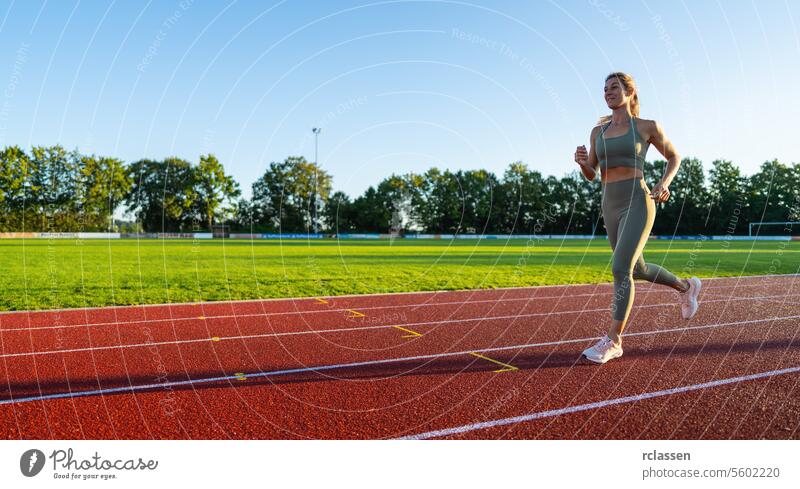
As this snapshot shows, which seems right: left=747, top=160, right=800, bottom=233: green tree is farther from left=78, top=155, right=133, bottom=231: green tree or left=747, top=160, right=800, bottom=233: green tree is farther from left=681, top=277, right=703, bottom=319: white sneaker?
left=78, top=155, right=133, bottom=231: green tree

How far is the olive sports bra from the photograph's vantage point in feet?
14.9

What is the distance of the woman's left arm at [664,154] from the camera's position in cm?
439

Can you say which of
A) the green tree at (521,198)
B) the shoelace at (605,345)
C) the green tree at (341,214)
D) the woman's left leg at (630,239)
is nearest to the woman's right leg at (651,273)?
the woman's left leg at (630,239)

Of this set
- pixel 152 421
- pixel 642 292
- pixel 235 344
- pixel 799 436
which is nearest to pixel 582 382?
pixel 799 436

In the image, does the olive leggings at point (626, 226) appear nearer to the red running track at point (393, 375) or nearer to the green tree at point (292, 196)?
the red running track at point (393, 375)

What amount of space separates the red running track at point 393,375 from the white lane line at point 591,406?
2 cm

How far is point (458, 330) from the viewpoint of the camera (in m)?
7.24

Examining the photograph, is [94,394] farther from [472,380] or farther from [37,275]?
[37,275]

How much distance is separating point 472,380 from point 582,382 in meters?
0.95

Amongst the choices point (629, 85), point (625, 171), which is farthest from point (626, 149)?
point (629, 85)

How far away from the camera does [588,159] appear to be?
4902mm

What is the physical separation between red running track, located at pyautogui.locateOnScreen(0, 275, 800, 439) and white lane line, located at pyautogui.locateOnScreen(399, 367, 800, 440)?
0.07 ft

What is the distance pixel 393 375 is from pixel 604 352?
2.13 metres

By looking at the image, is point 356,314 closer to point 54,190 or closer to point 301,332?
point 301,332
